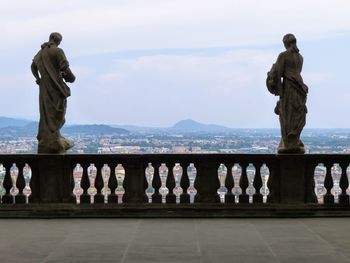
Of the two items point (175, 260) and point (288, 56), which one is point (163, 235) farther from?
point (288, 56)

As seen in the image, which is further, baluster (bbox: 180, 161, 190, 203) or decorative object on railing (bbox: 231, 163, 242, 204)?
decorative object on railing (bbox: 231, 163, 242, 204)

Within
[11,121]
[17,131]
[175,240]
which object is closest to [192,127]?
[17,131]

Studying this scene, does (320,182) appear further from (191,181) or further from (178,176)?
(178,176)

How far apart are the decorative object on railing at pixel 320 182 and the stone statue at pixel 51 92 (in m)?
4.06

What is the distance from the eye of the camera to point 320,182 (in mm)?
11109

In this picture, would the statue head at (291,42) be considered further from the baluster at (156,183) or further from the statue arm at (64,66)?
the statue arm at (64,66)

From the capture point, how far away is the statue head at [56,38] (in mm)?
10938

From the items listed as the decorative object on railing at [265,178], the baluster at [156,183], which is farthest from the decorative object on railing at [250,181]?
the baluster at [156,183]

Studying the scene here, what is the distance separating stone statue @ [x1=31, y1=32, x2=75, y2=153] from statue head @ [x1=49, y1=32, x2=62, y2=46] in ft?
0.38

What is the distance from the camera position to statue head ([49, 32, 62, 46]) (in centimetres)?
1094

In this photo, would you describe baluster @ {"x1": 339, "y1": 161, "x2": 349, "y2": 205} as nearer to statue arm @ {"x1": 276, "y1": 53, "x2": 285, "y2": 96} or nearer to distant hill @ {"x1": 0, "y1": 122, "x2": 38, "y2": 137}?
statue arm @ {"x1": 276, "y1": 53, "x2": 285, "y2": 96}

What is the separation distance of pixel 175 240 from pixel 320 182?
343 cm

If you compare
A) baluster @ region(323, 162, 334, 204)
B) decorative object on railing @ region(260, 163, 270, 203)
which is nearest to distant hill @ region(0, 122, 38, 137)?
decorative object on railing @ region(260, 163, 270, 203)

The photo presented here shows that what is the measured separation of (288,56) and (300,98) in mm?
686
